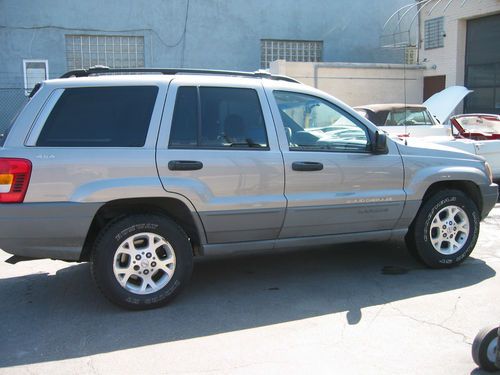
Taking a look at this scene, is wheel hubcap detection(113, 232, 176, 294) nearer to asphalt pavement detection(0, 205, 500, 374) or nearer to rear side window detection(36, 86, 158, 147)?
asphalt pavement detection(0, 205, 500, 374)

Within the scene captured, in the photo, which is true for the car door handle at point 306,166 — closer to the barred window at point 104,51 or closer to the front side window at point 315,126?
the front side window at point 315,126

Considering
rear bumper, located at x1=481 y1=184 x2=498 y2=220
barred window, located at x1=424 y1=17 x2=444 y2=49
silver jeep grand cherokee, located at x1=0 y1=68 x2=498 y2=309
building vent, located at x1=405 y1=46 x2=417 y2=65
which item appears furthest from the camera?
building vent, located at x1=405 y1=46 x2=417 y2=65

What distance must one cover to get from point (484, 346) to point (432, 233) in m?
2.22

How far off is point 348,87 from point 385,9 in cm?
423

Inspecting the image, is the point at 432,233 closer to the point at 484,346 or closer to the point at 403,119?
the point at 484,346

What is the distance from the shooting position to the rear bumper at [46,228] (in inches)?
160

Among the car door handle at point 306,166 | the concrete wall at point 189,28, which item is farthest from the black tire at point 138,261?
the concrete wall at point 189,28

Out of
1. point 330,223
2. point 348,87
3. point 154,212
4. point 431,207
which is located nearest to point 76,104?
point 154,212

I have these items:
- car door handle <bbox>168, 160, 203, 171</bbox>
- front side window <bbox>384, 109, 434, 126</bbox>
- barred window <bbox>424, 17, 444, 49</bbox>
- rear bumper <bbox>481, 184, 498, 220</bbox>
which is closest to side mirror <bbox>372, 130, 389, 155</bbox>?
rear bumper <bbox>481, 184, 498, 220</bbox>

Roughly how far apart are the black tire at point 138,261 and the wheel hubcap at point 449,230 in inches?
99.4

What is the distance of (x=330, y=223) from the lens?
4953 mm

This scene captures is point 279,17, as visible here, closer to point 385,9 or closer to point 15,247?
point 385,9

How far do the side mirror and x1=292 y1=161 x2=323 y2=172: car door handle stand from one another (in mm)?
582

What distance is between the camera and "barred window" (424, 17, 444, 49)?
59.2 feet
